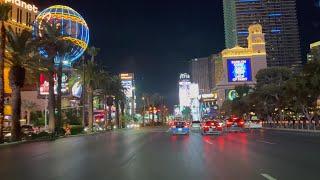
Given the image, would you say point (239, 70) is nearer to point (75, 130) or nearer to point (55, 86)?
point (55, 86)

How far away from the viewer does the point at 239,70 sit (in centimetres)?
15962

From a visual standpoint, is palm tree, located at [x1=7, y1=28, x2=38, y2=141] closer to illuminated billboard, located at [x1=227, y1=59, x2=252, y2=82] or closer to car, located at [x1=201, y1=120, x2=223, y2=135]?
car, located at [x1=201, y1=120, x2=223, y2=135]

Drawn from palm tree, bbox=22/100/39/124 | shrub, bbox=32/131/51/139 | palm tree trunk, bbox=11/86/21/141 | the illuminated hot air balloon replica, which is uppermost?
the illuminated hot air balloon replica

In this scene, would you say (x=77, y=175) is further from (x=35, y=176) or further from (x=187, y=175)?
(x=187, y=175)

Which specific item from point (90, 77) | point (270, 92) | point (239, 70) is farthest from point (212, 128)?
point (239, 70)

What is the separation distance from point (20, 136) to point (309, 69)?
32201 millimetres

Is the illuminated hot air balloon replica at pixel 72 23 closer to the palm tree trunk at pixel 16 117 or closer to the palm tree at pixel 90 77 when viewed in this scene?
the palm tree at pixel 90 77

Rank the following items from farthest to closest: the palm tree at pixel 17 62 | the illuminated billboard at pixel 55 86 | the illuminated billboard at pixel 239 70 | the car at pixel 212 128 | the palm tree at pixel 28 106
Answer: the illuminated billboard at pixel 239 70 → the palm tree at pixel 28 106 → the illuminated billboard at pixel 55 86 → the car at pixel 212 128 → the palm tree at pixel 17 62

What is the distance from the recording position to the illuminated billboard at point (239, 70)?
159m

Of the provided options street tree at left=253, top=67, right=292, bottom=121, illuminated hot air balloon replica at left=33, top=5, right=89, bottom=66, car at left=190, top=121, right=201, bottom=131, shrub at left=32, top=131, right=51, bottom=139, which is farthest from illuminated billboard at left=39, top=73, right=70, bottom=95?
street tree at left=253, top=67, right=292, bottom=121

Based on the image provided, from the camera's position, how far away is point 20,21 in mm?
133375

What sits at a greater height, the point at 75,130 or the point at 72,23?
the point at 72,23

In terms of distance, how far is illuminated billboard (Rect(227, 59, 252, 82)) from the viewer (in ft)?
521

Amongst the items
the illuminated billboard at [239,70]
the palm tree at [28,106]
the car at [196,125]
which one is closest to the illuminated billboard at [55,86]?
the palm tree at [28,106]
